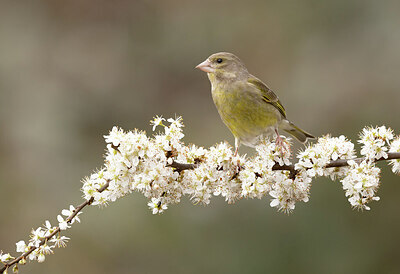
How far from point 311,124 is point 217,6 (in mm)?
3223

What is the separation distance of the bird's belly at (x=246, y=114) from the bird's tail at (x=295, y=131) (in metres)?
0.14

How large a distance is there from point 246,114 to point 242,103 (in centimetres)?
9

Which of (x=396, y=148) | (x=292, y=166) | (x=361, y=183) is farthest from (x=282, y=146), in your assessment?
(x=396, y=148)

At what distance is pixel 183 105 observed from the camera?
9.38m

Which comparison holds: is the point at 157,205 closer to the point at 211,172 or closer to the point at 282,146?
the point at 211,172

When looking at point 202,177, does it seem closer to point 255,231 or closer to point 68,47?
point 255,231

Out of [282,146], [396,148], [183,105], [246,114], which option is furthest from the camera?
[183,105]

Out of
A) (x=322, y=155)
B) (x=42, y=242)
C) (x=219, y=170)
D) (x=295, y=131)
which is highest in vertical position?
(x=295, y=131)

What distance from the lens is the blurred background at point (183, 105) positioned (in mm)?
6441

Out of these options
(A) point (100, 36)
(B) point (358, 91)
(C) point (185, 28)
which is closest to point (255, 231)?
(B) point (358, 91)

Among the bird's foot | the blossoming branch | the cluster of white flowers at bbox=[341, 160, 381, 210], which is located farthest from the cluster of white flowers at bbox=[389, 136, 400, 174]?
the bird's foot

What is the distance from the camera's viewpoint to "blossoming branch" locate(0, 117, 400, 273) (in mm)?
3121

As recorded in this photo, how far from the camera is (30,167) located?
8.64 m

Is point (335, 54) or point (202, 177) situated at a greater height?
point (335, 54)
